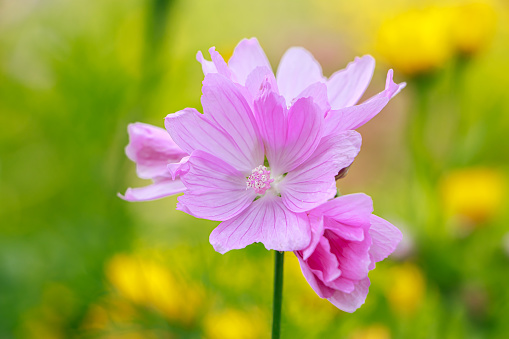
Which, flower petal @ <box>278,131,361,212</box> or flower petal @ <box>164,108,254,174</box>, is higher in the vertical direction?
flower petal @ <box>164,108,254,174</box>

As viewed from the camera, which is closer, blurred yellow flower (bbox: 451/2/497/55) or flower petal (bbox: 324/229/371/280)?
flower petal (bbox: 324/229/371/280)

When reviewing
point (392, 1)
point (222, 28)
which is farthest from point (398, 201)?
point (392, 1)

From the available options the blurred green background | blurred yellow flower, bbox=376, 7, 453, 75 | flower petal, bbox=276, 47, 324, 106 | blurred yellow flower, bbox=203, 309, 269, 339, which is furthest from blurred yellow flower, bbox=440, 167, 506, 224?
flower petal, bbox=276, 47, 324, 106

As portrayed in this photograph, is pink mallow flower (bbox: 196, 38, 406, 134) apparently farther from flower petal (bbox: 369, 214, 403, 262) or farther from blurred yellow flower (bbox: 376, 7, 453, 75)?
blurred yellow flower (bbox: 376, 7, 453, 75)

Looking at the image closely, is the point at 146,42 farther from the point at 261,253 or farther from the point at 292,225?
the point at 292,225

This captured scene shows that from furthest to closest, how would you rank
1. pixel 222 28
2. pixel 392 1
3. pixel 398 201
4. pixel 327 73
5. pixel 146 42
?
pixel 392 1
pixel 222 28
pixel 327 73
pixel 398 201
pixel 146 42

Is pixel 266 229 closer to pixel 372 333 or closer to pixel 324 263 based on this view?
pixel 324 263

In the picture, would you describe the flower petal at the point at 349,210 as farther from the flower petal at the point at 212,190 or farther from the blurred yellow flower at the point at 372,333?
the blurred yellow flower at the point at 372,333
